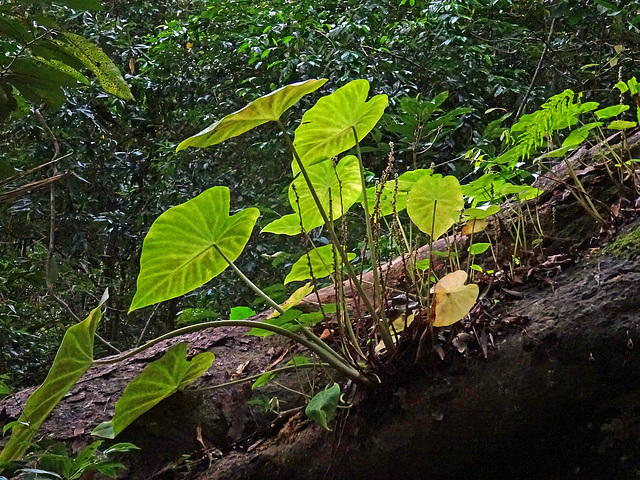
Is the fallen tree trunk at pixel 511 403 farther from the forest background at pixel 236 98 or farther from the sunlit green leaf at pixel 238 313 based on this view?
the forest background at pixel 236 98

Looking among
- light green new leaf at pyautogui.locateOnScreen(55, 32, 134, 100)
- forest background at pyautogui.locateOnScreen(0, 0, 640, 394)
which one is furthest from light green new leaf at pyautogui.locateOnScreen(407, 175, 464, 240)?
forest background at pyautogui.locateOnScreen(0, 0, 640, 394)

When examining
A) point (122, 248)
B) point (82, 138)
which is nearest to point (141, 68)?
point (82, 138)

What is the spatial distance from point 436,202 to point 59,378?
761 millimetres

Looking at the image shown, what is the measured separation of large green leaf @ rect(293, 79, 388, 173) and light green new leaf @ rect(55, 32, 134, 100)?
48 cm

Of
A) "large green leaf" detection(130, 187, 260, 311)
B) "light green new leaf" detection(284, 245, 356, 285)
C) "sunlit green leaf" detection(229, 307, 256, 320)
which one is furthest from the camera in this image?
"sunlit green leaf" detection(229, 307, 256, 320)

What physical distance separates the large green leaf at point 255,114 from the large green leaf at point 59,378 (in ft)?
1.10

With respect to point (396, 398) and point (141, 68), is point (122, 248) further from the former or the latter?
point (396, 398)

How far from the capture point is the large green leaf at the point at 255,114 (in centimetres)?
83

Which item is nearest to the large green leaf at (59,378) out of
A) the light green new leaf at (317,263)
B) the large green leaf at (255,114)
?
the large green leaf at (255,114)

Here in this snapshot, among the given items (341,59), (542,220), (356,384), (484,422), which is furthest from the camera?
(341,59)

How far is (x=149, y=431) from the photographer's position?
3.89ft

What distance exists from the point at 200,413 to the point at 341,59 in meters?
1.95

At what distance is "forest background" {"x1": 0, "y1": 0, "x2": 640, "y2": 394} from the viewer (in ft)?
8.88

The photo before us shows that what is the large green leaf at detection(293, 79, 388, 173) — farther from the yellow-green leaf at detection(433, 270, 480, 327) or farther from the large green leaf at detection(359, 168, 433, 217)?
the yellow-green leaf at detection(433, 270, 480, 327)
